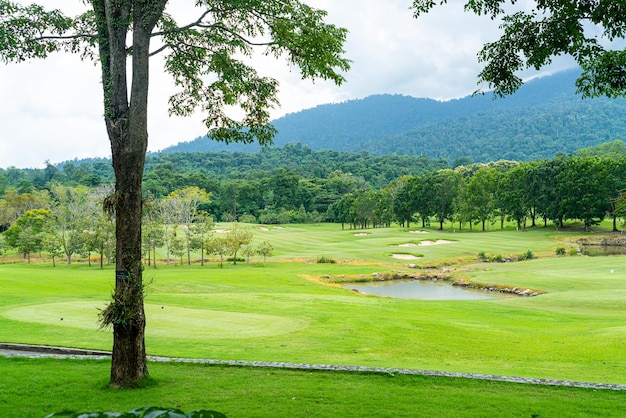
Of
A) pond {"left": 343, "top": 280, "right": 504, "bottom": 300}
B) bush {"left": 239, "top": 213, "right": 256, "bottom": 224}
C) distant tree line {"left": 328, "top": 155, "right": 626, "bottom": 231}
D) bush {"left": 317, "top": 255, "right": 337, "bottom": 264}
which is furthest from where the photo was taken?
bush {"left": 239, "top": 213, "right": 256, "bottom": 224}

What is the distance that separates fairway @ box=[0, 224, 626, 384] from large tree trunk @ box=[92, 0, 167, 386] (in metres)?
3.45

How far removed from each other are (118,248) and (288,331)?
8286 millimetres

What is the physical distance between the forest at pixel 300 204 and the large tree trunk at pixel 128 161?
0.63 meters

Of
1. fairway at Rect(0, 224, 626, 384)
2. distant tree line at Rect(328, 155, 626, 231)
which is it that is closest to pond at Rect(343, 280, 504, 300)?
fairway at Rect(0, 224, 626, 384)

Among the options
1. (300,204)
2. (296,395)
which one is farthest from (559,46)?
(300,204)

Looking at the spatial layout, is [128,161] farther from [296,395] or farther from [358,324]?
[358,324]

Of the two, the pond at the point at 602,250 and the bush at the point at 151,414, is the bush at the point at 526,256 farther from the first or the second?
the bush at the point at 151,414

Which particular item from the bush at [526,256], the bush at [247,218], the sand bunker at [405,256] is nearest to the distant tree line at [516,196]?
the bush at [526,256]

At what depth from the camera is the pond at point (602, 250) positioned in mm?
52375

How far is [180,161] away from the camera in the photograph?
19362 centimetres

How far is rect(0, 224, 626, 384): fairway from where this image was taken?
42.3 feet

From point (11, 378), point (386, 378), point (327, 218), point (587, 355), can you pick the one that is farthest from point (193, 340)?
point (327, 218)

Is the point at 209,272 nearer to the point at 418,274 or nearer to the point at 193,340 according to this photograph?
the point at 418,274

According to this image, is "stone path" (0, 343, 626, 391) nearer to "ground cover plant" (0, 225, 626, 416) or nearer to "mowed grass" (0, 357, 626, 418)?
"mowed grass" (0, 357, 626, 418)
